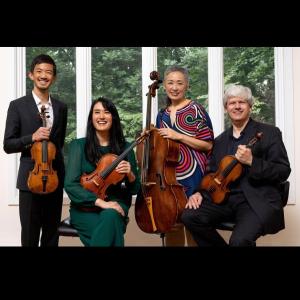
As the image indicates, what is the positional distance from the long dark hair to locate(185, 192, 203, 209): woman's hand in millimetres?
481

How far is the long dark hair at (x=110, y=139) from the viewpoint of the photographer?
2553 mm

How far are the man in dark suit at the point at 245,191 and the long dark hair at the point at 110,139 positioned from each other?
516 mm

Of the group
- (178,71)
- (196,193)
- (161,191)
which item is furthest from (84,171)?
(178,71)

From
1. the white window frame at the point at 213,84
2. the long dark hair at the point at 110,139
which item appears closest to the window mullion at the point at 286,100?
the white window frame at the point at 213,84

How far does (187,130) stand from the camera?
2.75 m

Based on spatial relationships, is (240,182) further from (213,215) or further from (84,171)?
(84,171)

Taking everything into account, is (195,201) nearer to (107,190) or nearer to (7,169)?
(107,190)

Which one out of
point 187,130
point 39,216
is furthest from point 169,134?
point 39,216

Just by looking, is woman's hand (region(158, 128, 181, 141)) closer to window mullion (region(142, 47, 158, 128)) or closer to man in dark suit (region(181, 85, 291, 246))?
man in dark suit (region(181, 85, 291, 246))

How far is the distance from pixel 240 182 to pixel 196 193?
26cm

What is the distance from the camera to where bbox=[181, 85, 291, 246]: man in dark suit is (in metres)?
2.48

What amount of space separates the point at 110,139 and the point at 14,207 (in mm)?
1418

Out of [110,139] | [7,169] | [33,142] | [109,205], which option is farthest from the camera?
[7,169]

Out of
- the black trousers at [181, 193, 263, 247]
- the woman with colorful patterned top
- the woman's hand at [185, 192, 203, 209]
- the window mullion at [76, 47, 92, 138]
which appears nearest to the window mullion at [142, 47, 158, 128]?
the window mullion at [76, 47, 92, 138]
